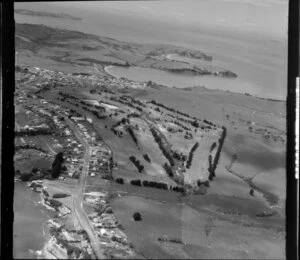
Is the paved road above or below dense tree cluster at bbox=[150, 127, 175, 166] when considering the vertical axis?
below

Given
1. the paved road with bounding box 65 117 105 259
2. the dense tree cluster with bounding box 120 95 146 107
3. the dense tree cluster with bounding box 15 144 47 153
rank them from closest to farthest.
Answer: the paved road with bounding box 65 117 105 259 < the dense tree cluster with bounding box 15 144 47 153 < the dense tree cluster with bounding box 120 95 146 107

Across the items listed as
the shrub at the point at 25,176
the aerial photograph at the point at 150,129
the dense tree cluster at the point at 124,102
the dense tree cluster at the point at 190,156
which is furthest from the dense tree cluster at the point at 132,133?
the shrub at the point at 25,176

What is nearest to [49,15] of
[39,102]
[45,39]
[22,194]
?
[45,39]

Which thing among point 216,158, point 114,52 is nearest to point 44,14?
point 114,52

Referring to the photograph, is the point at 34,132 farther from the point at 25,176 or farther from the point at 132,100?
the point at 132,100

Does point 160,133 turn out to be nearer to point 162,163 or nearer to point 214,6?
point 162,163

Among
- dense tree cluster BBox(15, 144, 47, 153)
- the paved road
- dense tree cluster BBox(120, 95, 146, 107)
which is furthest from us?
dense tree cluster BBox(120, 95, 146, 107)

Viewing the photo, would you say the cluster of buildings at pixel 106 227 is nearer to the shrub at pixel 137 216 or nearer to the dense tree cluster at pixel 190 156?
the shrub at pixel 137 216

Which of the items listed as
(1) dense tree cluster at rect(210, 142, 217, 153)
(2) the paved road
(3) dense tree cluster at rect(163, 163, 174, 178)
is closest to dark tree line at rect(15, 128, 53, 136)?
(2) the paved road

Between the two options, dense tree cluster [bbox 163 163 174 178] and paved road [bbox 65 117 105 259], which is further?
dense tree cluster [bbox 163 163 174 178]

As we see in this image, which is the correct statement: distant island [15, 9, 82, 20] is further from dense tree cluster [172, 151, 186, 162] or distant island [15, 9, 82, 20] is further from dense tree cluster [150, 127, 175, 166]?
dense tree cluster [172, 151, 186, 162]
